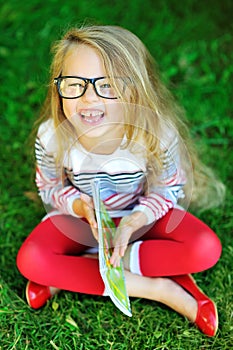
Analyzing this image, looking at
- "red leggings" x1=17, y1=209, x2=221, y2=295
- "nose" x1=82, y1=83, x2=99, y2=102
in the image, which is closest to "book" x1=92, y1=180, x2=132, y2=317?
"red leggings" x1=17, y1=209, x2=221, y2=295

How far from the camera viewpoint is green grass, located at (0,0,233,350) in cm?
153

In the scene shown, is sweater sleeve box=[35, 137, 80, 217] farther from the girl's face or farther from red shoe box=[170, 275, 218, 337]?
red shoe box=[170, 275, 218, 337]

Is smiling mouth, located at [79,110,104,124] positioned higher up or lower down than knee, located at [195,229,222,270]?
higher up

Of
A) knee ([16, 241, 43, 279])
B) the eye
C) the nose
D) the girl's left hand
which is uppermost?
the eye

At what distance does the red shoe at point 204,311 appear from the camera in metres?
1.52

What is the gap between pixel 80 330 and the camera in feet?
5.11

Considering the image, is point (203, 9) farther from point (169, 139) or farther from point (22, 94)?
point (169, 139)

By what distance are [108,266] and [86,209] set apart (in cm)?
16

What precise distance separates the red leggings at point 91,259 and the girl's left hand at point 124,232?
0.10 metres

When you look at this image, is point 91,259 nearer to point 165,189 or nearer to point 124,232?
point 124,232

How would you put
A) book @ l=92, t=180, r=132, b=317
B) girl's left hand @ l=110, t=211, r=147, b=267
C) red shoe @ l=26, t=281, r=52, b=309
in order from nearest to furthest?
1. book @ l=92, t=180, r=132, b=317
2. girl's left hand @ l=110, t=211, r=147, b=267
3. red shoe @ l=26, t=281, r=52, b=309

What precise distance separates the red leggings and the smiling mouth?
315mm

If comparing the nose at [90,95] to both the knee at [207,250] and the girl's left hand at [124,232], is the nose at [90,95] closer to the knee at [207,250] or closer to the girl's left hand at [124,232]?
the girl's left hand at [124,232]

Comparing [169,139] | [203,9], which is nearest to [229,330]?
[169,139]
